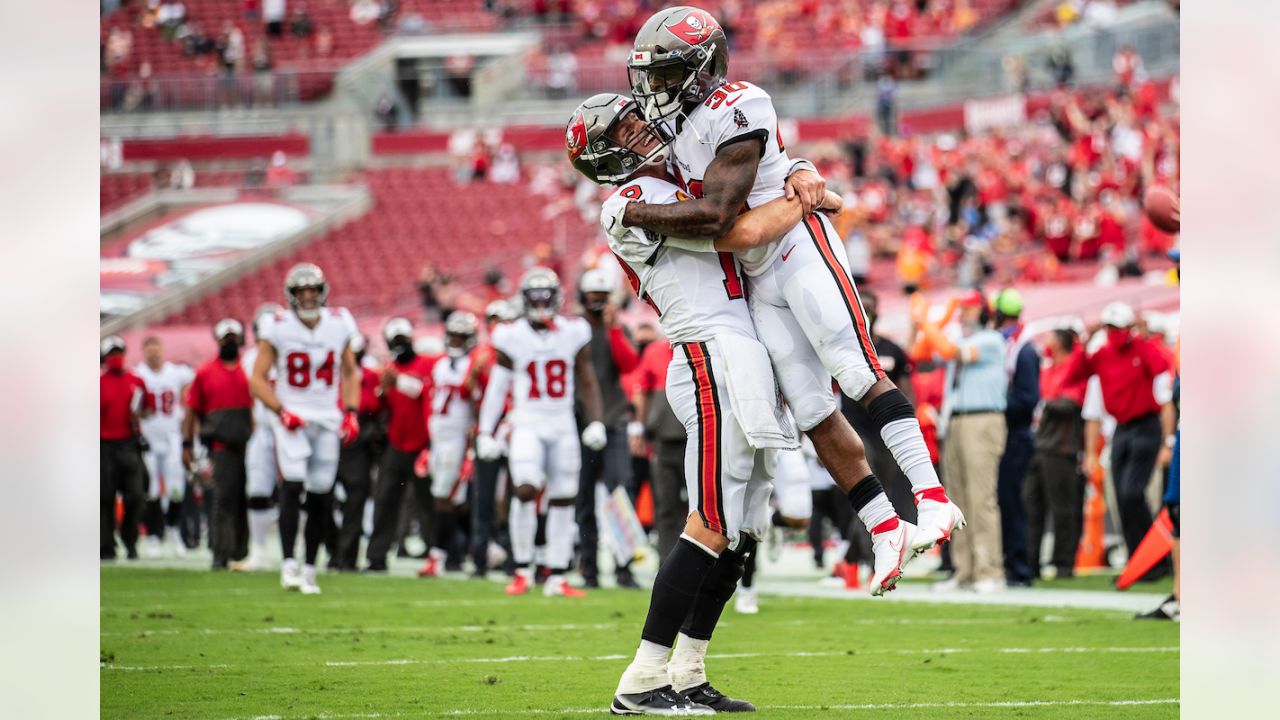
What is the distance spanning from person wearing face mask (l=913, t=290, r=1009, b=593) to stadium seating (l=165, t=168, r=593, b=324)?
1689cm

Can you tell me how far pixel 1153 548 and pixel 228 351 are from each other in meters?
7.82

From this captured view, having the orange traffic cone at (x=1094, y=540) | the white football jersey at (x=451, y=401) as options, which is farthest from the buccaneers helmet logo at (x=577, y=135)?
the orange traffic cone at (x=1094, y=540)

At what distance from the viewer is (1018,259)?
22.4 metres

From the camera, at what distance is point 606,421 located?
1218cm

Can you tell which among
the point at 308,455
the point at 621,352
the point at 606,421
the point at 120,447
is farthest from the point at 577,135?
the point at 120,447

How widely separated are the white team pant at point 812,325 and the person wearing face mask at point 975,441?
5573 millimetres

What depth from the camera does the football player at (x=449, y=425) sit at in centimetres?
1357

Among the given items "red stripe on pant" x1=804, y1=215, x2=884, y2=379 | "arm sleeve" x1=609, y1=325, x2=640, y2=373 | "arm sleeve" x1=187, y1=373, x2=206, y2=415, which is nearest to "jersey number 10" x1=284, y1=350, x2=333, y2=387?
"arm sleeve" x1=609, y1=325, x2=640, y2=373

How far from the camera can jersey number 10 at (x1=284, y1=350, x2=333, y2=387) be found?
1107 centimetres

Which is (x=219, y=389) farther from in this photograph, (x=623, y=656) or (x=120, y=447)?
(x=623, y=656)
